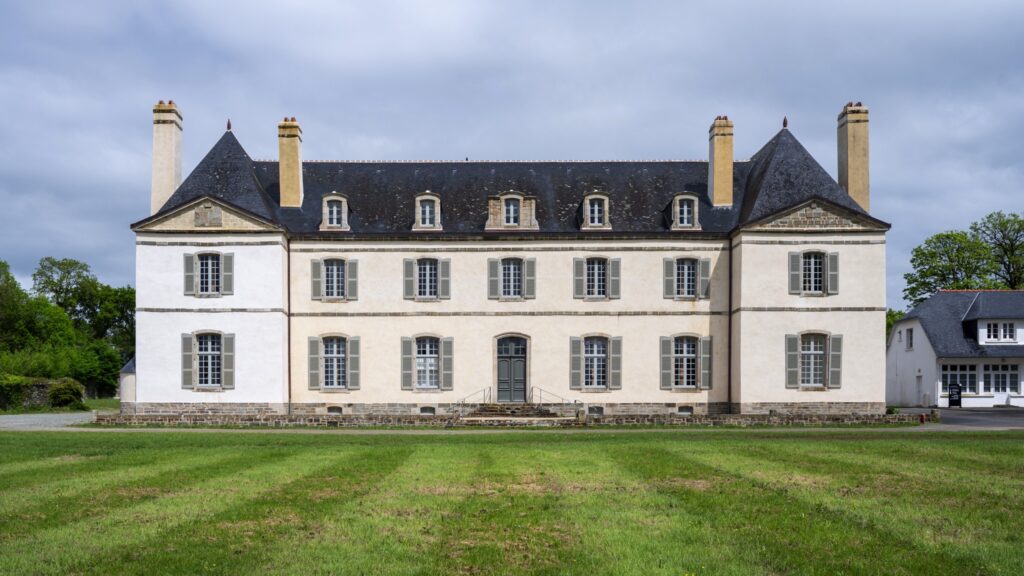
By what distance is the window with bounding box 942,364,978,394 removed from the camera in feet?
148

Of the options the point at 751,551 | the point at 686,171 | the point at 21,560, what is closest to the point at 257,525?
the point at 21,560

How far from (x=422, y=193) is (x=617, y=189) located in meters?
7.14

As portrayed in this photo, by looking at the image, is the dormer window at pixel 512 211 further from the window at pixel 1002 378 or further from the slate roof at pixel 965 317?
the window at pixel 1002 378

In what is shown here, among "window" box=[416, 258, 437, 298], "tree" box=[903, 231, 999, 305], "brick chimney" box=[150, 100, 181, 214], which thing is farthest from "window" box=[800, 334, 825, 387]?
"tree" box=[903, 231, 999, 305]

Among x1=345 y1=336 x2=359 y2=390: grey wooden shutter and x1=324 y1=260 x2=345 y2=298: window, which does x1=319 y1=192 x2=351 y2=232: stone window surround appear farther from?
x1=345 y1=336 x2=359 y2=390: grey wooden shutter

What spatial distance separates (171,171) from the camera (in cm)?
3188

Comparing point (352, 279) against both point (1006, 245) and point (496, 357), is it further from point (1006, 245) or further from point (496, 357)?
point (1006, 245)

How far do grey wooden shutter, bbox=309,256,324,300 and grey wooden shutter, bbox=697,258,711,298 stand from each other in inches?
511

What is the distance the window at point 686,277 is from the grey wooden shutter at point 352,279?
36.3ft

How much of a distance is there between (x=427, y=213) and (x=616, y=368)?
8.47 m

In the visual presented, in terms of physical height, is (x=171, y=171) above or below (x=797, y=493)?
above

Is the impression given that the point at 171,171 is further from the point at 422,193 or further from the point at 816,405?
the point at 816,405

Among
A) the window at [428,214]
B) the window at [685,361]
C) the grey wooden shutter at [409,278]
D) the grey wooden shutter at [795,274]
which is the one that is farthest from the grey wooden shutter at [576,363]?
the grey wooden shutter at [795,274]

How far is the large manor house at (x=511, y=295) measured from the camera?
3047cm
